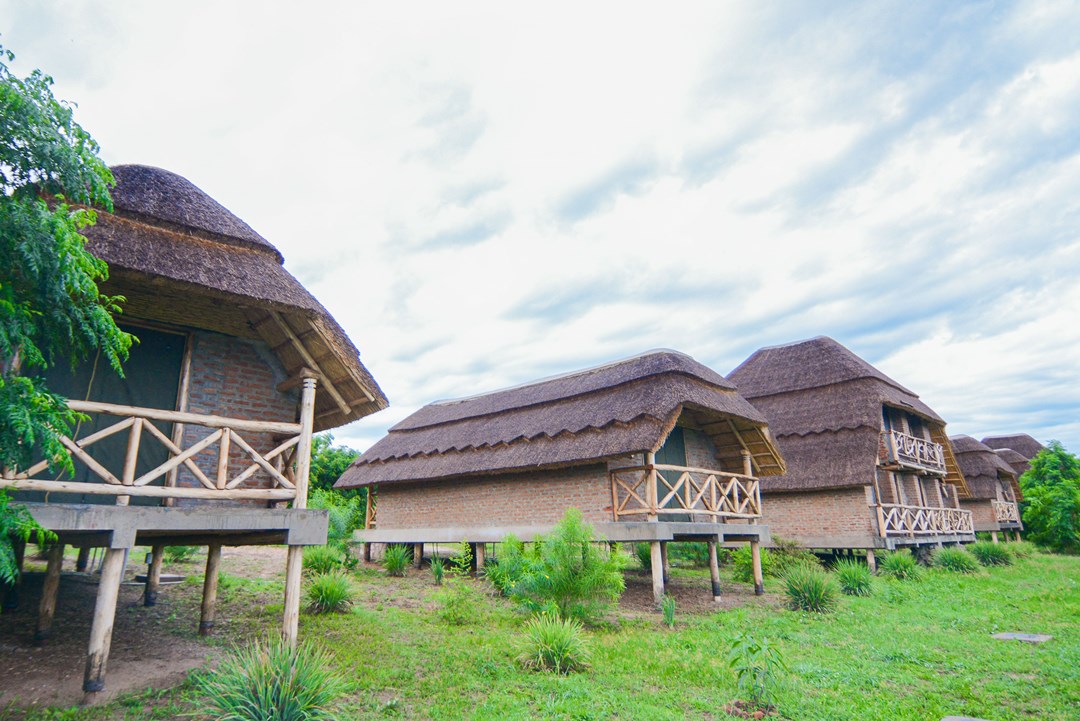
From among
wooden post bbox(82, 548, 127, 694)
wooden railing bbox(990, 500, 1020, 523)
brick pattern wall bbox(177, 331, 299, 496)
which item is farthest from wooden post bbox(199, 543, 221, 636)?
wooden railing bbox(990, 500, 1020, 523)

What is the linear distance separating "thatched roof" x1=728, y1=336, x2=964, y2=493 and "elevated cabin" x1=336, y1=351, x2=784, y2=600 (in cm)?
363

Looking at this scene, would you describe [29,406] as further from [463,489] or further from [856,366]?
[856,366]

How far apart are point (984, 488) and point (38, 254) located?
38.8 metres

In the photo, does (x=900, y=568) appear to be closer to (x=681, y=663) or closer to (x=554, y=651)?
(x=681, y=663)

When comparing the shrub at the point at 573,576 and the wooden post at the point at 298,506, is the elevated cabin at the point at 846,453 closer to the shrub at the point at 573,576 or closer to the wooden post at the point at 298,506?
the shrub at the point at 573,576

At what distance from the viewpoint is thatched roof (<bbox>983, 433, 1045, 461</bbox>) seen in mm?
42719

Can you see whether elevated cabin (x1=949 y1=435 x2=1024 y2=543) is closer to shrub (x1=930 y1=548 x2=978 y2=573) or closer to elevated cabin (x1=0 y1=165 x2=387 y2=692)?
shrub (x1=930 y1=548 x2=978 y2=573)

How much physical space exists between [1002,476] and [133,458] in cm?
4216

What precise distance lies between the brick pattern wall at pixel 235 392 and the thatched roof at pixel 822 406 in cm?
1622

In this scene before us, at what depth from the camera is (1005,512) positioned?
33656 millimetres

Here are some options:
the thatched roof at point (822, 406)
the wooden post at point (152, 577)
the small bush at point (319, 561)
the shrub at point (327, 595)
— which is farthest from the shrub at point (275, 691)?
the thatched roof at point (822, 406)

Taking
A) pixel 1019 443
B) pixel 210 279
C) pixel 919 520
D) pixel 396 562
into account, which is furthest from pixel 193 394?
pixel 1019 443

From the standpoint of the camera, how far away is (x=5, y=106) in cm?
467

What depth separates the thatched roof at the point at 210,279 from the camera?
7.05m
